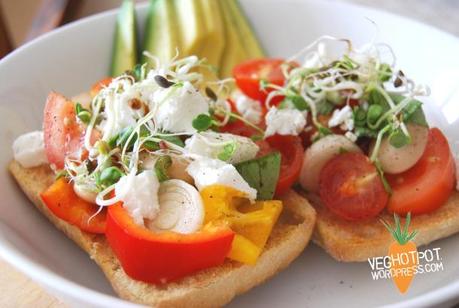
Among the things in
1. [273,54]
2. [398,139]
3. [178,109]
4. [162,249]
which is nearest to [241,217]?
[162,249]

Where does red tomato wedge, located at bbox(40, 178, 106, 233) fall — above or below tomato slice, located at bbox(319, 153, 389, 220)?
above

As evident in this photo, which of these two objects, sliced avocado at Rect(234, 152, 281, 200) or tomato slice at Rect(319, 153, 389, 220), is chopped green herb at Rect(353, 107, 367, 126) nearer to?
tomato slice at Rect(319, 153, 389, 220)

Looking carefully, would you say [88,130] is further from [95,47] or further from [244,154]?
[95,47]

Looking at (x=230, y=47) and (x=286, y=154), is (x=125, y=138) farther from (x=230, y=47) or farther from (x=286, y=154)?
(x=230, y=47)

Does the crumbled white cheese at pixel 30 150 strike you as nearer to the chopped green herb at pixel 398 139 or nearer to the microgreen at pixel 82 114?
the microgreen at pixel 82 114

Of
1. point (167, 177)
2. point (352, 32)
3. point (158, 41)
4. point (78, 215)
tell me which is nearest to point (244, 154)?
point (167, 177)

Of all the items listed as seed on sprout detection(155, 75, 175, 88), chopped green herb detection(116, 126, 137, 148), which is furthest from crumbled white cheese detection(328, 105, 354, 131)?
chopped green herb detection(116, 126, 137, 148)
